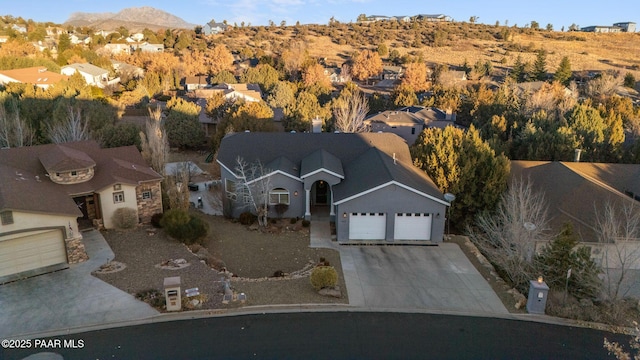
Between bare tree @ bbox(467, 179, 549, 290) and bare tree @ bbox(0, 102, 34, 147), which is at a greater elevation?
bare tree @ bbox(0, 102, 34, 147)

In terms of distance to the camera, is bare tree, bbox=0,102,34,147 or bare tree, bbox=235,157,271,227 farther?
bare tree, bbox=0,102,34,147

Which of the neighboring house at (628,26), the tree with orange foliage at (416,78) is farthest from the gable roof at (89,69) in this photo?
the neighboring house at (628,26)

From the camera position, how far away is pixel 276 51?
414 feet

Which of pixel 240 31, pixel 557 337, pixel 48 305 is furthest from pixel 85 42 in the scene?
pixel 557 337

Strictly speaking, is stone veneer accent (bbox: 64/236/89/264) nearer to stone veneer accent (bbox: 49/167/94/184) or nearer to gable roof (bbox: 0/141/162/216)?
gable roof (bbox: 0/141/162/216)

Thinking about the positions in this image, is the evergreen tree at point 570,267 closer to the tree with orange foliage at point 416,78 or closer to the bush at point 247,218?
the bush at point 247,218

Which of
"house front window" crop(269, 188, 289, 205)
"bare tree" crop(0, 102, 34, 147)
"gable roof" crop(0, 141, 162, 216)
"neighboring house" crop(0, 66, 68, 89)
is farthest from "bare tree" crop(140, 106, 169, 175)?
"neighboring house" crop(0, 66, 68, 89)

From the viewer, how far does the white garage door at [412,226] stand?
2397 cm

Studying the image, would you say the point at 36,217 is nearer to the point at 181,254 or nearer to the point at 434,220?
the point at 181,254

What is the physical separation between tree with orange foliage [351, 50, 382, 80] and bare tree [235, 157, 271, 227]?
80128mm

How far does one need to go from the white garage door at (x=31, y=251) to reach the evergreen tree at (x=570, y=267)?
21.2 meters

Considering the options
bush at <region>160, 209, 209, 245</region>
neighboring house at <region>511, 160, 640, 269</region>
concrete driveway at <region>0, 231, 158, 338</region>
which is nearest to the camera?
concrete driveway at <region>0, 231, 158, 338</region>

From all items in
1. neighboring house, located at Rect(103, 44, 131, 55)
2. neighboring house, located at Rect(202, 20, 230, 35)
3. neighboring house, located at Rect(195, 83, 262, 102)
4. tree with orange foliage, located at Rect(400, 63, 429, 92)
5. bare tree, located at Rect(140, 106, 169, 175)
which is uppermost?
neighboring house, located at Rect(202, 20, 230, 35)

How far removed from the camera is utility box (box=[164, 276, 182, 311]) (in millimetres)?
15742
